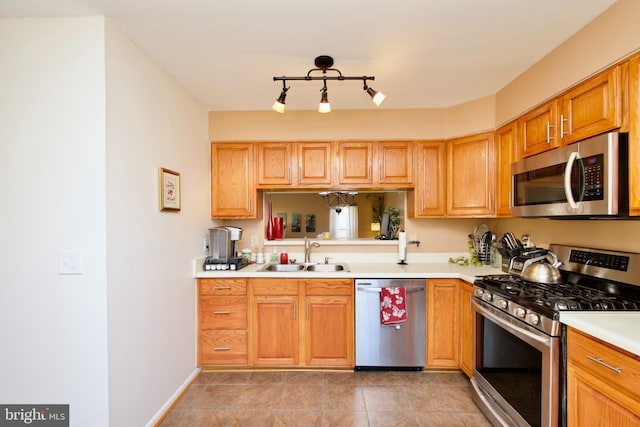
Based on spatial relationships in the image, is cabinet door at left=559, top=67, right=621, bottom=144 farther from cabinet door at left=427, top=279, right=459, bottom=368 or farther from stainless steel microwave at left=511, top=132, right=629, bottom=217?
cabinet door at left=427, top=279, right=459, bottom=368

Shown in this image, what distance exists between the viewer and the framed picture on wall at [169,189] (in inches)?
82.8

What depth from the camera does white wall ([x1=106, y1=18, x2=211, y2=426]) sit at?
5.51ft

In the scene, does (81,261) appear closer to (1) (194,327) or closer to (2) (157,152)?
(2) (157,152)

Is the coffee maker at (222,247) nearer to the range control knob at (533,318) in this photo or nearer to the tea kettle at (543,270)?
the range control knob at (533,318)

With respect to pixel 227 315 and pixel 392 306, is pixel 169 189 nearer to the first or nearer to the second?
pixel 227 315

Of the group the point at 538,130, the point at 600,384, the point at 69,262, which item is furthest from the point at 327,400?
Answer: the point at 538,130

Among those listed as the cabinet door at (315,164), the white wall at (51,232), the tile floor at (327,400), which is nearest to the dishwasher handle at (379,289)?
the tile floor at (327,400)

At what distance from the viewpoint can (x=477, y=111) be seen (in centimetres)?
279

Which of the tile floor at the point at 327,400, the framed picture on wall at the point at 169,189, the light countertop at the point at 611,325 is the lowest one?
the tile floor at the point at 327,400

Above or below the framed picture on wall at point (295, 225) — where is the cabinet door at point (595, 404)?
below

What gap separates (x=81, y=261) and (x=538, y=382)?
8.12 feet

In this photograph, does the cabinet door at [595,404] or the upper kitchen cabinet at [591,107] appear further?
the upper kitchen cabinet at [591,107]

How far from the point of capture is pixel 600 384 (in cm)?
124

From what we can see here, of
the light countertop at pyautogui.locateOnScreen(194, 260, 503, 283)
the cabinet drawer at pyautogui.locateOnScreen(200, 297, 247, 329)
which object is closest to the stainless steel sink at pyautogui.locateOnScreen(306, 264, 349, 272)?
the light countertop at pyautogui.locateOnScreen(194, 260, 503, 283)
